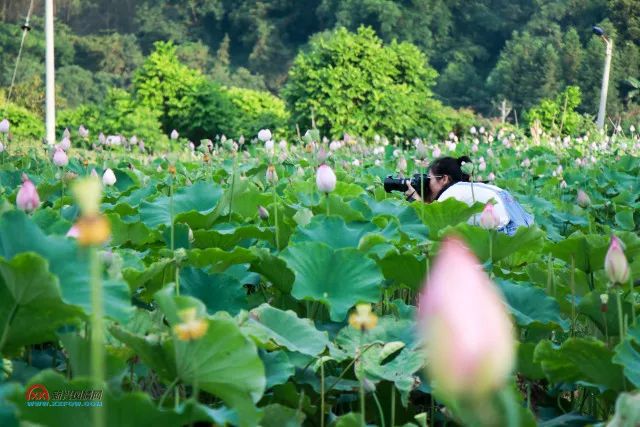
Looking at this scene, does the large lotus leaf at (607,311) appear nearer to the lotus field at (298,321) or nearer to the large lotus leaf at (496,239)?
the lotus field at (298,321)

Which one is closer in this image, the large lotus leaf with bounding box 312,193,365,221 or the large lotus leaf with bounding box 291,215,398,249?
the large lotus leaf with bounding box 291,215,398,249

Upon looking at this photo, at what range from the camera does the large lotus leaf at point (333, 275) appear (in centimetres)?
103

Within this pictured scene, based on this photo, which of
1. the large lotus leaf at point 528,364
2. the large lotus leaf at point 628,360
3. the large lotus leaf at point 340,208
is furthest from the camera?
the large lotus leaf at point 340,208

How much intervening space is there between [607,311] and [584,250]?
8.8 inches

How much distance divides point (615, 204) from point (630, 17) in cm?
2227

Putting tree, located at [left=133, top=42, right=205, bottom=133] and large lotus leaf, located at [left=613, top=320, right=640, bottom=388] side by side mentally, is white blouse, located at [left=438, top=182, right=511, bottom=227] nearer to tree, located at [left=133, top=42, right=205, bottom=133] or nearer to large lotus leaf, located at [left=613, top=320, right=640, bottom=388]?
large lotus leaf, located at [left=613, top=320, right=640, bottom=388]

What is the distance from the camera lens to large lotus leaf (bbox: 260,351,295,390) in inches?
32.6

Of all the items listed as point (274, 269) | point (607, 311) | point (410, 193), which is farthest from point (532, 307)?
point (410, 193)

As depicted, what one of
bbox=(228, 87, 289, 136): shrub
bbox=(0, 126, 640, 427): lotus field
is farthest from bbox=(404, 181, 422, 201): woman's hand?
bbox=(228, 87, 289, 136): shrub

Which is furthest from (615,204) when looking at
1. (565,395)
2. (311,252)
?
(311,252)

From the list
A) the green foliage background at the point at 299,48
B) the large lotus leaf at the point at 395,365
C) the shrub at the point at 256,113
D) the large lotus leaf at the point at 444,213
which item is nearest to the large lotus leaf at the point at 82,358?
the large lotus leaf at the point at 395,365

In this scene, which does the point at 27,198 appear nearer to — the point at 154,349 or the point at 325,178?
the point at 154,349

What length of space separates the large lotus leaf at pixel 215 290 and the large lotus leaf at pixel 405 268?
226 mm

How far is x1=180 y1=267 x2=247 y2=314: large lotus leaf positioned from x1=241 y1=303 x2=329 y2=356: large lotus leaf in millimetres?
97
